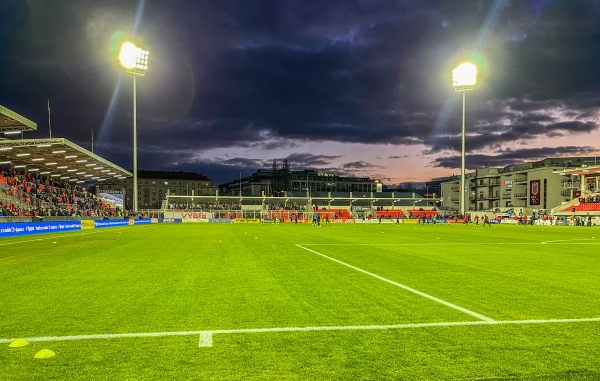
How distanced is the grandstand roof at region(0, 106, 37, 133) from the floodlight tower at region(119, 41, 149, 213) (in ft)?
56.9

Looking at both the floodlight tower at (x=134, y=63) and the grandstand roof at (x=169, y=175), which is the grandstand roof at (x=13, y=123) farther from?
the grandstand roof at (x=169, y=175)

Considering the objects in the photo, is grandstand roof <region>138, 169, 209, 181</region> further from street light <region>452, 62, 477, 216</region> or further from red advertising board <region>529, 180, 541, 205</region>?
street light <region>452, 62, 477, 216</region>

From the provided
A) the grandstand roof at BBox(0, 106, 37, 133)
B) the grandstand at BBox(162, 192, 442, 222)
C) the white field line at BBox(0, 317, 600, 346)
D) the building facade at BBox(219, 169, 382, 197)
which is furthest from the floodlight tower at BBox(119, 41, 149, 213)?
the building facade at BBox(219, 169, 382, 197)

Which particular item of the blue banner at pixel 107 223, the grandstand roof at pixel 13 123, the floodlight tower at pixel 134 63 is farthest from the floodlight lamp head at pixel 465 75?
the grandstand roof at pixel 13 123

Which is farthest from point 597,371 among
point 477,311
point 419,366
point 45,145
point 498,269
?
point 45,145

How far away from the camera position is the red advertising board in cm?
8438

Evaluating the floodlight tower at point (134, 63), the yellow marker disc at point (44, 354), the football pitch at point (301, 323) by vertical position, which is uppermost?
the floodlight tower at point (134, 63)

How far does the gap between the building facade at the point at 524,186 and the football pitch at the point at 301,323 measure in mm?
73748

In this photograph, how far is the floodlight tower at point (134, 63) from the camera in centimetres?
4750

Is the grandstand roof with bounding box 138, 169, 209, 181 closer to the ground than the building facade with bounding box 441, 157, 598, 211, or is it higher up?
higher up

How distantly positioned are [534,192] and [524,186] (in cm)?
490

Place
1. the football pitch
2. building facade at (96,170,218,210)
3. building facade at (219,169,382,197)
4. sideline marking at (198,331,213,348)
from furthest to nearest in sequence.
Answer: building facade at (96,170,218,210)
building facade at (219,169,382,197)
sideline marking at (198,331,213,348)
the football pitch

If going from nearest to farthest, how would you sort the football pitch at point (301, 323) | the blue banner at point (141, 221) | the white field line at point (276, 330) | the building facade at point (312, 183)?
1. the football pitch at point (301, 323)
2. the white field line at point (276, 330)
3. the blue banner at point (141, 221)
4. the building facade at point (312, 183)

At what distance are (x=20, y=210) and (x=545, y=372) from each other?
39.4 meters
